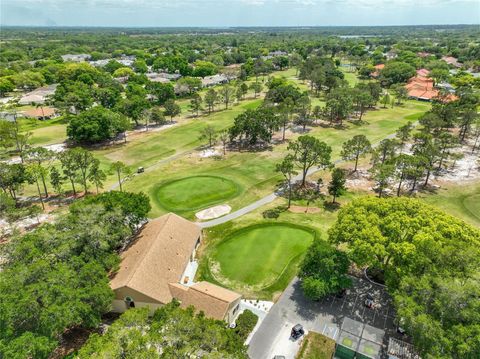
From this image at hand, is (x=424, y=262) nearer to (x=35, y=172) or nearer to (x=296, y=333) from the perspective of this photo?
(x=296, y=333)

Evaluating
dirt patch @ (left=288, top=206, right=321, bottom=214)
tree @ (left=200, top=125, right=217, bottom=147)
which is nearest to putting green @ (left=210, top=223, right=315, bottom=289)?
dirt patch @ (left=288, top=206, right=321, bottom=214)

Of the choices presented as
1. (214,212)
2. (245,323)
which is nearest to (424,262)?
(245,323)

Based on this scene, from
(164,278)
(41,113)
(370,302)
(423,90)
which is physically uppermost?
(423,90)

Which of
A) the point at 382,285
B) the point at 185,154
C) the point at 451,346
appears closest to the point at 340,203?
the point at 382,285

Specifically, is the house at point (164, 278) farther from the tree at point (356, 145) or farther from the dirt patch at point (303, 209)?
the tree at point (356, 145)

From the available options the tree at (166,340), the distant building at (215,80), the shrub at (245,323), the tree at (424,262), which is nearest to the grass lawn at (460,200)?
the tree at (424,262)

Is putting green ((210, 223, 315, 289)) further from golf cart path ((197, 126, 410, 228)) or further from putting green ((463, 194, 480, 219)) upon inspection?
putting green ((463, 194, 480, 219))
